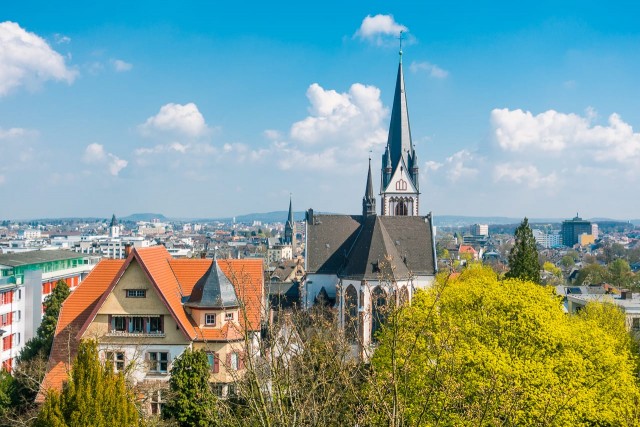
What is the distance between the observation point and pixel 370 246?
170 feet

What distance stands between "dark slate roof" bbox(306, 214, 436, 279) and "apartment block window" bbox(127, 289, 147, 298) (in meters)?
26.5

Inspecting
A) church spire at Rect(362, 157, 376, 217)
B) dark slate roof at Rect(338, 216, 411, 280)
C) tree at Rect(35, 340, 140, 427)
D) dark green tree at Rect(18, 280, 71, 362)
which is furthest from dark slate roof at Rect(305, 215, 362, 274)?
tree at Rect(35, 340, 140, 427)

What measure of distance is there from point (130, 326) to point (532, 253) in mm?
38226

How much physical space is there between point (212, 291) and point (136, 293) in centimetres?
396

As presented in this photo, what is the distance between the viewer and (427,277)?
56875 mm

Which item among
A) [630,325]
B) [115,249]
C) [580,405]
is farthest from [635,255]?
[580,405]

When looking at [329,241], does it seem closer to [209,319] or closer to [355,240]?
[355,240]

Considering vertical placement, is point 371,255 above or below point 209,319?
above

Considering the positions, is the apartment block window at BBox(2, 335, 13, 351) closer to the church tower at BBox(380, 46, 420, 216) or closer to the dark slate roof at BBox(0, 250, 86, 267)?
the dark slate roof at BBox(0, 250, 86, 267)

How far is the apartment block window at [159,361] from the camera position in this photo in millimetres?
29484

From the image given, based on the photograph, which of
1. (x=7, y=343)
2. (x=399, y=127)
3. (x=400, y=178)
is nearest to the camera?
(x=7, y=343)

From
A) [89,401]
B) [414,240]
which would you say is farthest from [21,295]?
[89,401]

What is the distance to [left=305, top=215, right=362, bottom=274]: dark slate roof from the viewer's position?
58.2 m

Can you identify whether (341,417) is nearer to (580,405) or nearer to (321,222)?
(580,405)
